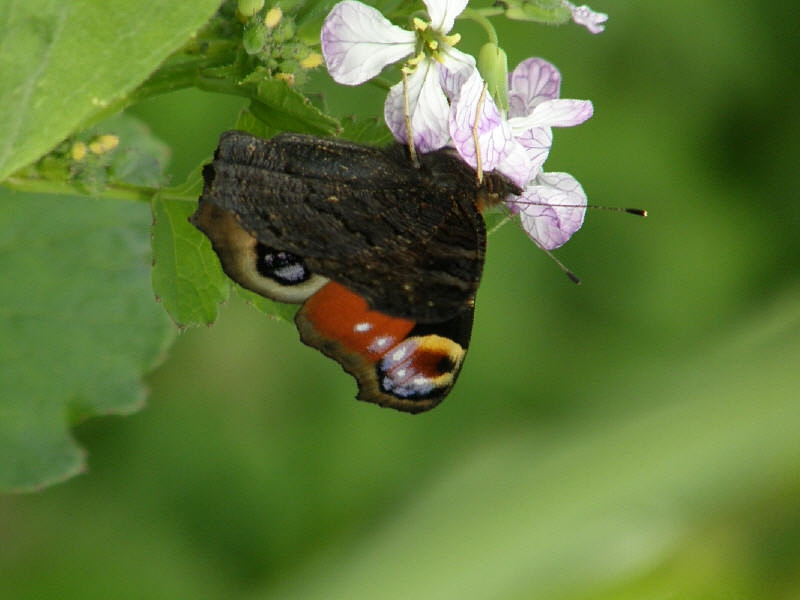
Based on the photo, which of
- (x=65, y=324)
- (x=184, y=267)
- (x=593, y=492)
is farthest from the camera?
(x=593, y=492)

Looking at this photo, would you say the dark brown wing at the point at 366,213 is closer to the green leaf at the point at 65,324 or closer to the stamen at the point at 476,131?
the stamen at the point at 476,131

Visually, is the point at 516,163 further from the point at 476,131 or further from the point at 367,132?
the point at 367,132

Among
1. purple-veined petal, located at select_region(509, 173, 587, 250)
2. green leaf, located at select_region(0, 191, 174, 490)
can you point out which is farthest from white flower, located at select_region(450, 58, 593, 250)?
green leaf, located at select_region(0, 191, 174, 490)

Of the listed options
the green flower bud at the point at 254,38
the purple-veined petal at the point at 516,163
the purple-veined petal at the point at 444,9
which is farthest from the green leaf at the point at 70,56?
the purple-veined petal at the point at 516,163

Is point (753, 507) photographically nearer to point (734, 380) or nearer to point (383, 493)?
point (734, 380)

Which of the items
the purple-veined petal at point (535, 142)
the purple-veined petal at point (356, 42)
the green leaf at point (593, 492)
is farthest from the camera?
the green leaf at point (593, 492)

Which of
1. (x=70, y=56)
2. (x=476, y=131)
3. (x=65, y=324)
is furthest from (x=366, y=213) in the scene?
(x=65, y=324)

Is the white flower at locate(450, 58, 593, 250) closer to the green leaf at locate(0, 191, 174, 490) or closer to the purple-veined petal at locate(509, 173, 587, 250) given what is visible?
the purple-veined petal at locate(509, 173, 587, 250)
